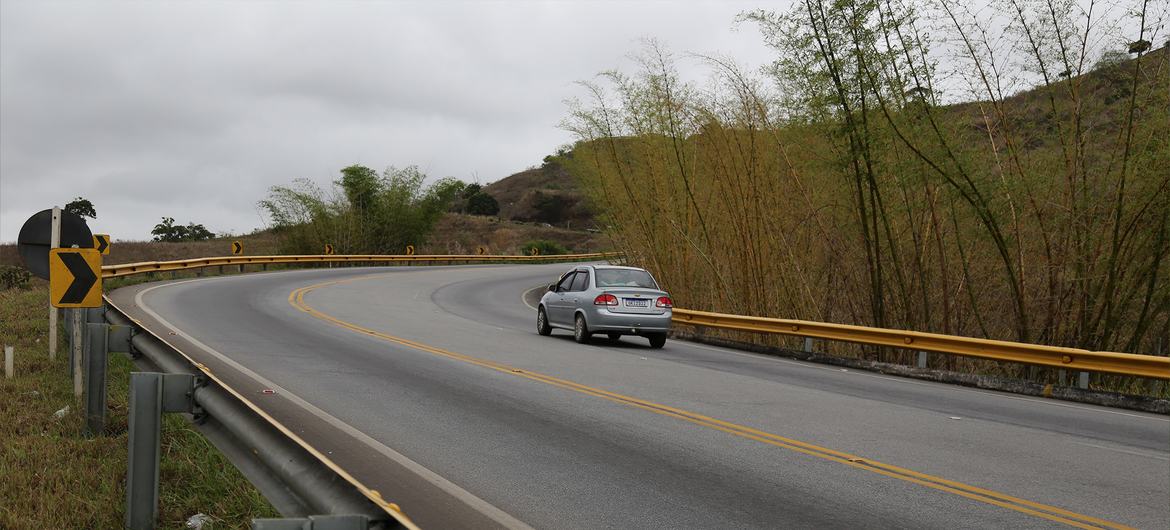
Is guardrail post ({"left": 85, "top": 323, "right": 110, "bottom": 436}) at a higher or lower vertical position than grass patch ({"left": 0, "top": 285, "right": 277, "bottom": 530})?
higher

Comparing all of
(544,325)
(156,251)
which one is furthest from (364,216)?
(544,325)

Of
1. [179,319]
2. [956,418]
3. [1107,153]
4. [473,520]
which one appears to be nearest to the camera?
[473,520]

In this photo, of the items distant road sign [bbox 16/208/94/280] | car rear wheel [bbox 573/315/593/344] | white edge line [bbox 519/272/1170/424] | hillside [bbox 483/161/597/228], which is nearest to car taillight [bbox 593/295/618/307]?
car rear wheel [bbox 573/315/593/344]

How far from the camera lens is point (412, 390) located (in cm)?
1076

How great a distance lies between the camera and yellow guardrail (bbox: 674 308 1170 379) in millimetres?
12008

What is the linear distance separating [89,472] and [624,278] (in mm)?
12374

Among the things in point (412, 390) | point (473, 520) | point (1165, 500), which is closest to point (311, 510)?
point (473, 520)

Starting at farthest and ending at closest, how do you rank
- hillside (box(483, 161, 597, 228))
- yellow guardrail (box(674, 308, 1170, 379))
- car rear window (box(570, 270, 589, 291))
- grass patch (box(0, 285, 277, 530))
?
hillside (box(483, 161, 597, 228))
car rear window (box(570, 270, 589, 291))
yellow guardrail (box(674, 308, 1170, 379))
grass patch (box(0, 285, 277, 530))

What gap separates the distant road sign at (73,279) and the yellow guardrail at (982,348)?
11402 mm

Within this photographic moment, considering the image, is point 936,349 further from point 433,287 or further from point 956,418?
point 433,287

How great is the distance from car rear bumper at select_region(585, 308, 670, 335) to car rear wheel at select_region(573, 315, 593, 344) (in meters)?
0.32

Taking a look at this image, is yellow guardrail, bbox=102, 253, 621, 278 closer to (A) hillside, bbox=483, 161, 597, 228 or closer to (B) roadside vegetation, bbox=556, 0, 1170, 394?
(B) roadside vegetation, bbox=556, 0, 1170, 394

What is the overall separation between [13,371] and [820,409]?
9.60m

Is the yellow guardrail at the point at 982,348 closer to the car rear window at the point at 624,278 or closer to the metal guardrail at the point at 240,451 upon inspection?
the car rear window at the point at 624,278
